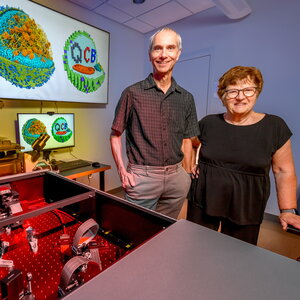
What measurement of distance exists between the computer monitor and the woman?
1763mm

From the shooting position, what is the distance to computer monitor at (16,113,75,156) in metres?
2.10

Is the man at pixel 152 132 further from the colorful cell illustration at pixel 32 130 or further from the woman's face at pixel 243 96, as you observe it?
the colorful cell illustration at pixel 32 130

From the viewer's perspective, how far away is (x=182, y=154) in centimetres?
133

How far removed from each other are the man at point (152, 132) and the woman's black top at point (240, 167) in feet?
0.71

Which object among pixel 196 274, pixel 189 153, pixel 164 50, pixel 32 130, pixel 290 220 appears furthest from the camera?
pixel 32 130

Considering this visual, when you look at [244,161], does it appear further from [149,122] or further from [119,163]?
[119,163]

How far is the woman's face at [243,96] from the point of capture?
101 centimetres

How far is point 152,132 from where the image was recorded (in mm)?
1216

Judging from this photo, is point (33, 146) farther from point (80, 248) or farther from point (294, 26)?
point (294, 26)

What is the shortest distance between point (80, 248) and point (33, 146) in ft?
5.87

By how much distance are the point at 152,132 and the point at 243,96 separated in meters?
0.51

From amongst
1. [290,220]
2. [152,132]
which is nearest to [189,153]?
[152,132]

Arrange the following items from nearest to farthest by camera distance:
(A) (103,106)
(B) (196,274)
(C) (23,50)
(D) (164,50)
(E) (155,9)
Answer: (B) (196,274) → (D) (164,50) → (C) (23,50) → (E) (155,9) → (A) (103,106)

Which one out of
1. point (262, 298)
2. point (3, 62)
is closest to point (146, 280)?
point (262, 298)
